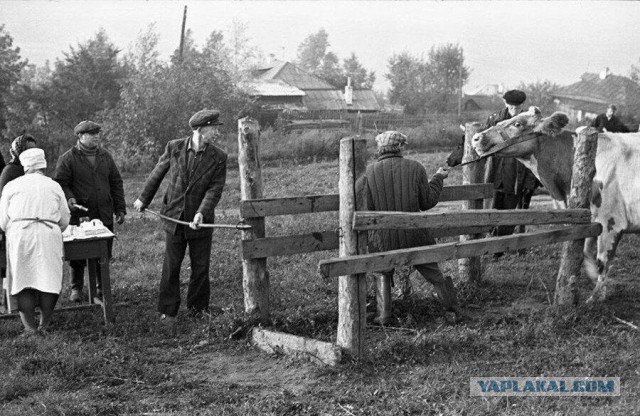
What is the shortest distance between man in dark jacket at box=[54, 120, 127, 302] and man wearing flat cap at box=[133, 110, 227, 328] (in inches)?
49.5

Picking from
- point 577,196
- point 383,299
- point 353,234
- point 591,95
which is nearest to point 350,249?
point 353,234

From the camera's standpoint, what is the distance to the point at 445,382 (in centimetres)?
523

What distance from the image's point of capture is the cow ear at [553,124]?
7695mm

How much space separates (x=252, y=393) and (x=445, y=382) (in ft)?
4.85

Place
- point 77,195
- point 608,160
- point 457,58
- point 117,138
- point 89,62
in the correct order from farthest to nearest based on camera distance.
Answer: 1. point 457,58
2. point 89,62
3. point 117,138
4. point 77,195
5. point 608,160

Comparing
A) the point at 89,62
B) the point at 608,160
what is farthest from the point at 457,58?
the point at 608,160

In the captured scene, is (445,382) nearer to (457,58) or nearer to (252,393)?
(252,393)

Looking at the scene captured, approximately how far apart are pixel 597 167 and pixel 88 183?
5.86 meters

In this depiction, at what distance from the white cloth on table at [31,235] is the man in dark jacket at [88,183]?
120 centimetres

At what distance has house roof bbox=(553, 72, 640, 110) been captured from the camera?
54.8 m

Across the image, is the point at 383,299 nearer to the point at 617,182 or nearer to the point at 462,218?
the point at 462,218

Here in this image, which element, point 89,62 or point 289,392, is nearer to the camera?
point 289,392

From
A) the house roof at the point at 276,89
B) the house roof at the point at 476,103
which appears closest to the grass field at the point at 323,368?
the house roof at the point at 276,89

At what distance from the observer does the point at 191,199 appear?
7.25 metres
